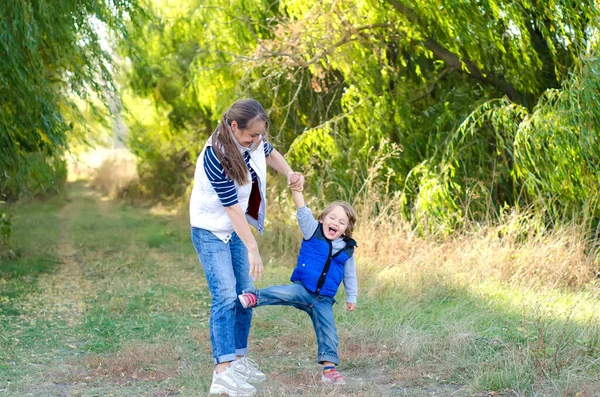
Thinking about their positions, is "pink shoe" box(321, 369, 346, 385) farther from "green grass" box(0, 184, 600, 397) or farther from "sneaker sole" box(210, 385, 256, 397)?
"sneaker sole" box(210, 385, 256, 397)

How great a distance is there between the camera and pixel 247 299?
440 cm

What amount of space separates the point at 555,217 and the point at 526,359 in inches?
130

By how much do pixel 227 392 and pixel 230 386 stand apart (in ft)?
0.13

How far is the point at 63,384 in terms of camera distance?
16.2 feet

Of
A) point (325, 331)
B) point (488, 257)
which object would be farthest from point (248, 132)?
point (488, 257)

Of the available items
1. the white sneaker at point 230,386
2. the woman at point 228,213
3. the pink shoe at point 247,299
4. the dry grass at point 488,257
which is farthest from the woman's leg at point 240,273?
the dry grass at point 488,257

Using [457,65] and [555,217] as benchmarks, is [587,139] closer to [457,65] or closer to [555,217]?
[555,217]

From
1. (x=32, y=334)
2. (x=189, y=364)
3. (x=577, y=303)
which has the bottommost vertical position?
(x=577, y=303)

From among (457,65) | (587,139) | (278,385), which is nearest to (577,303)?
(587,139)

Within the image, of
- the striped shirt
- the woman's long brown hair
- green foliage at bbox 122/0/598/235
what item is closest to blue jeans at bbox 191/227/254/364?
the striped shirt

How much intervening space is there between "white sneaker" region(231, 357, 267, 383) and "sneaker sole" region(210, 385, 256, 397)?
6.4 inches

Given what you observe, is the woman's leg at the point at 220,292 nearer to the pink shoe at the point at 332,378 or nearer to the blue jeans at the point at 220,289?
the blue jeans at the point at 220,289

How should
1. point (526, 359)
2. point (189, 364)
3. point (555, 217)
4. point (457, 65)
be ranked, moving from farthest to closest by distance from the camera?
point (457, 65)
point (555, 217)
point (189, 364)
point (526, 359)

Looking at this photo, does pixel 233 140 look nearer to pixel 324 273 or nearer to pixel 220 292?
pixel 220 292
